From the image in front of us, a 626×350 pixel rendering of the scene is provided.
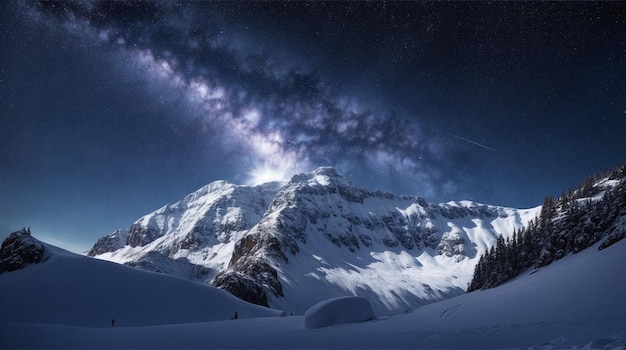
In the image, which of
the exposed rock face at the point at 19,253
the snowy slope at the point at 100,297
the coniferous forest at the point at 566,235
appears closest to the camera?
the snowy slope at the point at 100,297

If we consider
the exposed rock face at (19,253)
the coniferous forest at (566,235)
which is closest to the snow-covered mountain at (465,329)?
the coniferous forest at (566,235)

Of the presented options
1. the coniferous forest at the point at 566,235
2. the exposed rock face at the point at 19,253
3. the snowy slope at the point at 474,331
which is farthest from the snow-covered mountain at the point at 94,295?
the coniferous forest at the point at 566,235

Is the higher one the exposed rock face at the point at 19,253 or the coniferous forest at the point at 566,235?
the coniferous forest at the point at 566,235

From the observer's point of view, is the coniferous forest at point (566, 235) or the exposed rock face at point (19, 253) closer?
the coniferous forest at point (566, 235)

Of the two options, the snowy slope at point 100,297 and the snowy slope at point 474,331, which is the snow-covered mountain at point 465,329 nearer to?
the snowy slope at point 474,331

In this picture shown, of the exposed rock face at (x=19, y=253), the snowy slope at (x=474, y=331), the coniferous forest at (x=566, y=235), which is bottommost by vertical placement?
the snowy slope at (x=474, y=331)

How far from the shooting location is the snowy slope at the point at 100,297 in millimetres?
32719

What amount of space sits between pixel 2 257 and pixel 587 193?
92.2 meters

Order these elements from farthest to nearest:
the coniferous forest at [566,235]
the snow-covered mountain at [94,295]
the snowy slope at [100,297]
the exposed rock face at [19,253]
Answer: the exposed rock face at [19,253]
the coniferous forest at [566,235]
the snow-covered mountain at [94,295]
the snowy slope at [100,297]

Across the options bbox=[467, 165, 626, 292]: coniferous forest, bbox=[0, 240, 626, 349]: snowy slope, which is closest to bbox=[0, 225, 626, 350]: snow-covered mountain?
bbox=[0, 240, 626, 349]: snowy slope

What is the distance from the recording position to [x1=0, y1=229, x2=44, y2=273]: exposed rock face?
43656 millimetres

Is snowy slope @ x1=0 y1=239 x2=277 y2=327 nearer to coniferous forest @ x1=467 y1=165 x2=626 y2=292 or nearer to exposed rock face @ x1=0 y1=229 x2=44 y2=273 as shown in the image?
exposed rock face @ x1=0 y1=229 x2=44 y2=273

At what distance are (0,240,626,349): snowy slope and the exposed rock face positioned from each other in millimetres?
35461

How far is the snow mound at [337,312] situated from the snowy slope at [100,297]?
28.7m
